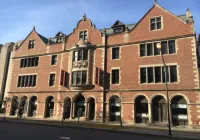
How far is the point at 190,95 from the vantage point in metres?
22.3

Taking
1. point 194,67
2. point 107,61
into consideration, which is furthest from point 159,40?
point 107,61

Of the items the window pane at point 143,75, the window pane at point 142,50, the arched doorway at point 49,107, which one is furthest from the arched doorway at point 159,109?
the arched doorway at point 49,107

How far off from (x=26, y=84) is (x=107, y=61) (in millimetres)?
16370

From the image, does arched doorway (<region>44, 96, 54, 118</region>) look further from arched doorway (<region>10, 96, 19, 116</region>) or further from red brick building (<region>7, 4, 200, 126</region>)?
arched doorway (<region>10, 96, 19, 116</region>)

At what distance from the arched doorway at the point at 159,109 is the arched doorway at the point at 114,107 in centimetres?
488

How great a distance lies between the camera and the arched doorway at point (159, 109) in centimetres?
2368

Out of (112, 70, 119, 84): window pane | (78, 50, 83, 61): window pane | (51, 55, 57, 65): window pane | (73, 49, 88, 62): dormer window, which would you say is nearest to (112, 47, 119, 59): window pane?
(112, 70, 119, 84): window pane

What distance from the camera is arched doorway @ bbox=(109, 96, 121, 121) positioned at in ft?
87.4

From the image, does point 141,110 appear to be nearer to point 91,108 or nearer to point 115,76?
point 115,76

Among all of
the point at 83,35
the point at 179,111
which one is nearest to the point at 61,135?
the point at 179,111

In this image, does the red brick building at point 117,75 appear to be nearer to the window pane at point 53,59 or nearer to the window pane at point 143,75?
the window pane at point 143,75

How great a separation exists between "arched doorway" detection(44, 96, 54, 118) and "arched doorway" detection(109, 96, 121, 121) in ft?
34.3

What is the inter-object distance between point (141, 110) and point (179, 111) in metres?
4.68

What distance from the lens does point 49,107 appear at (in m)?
31.8
